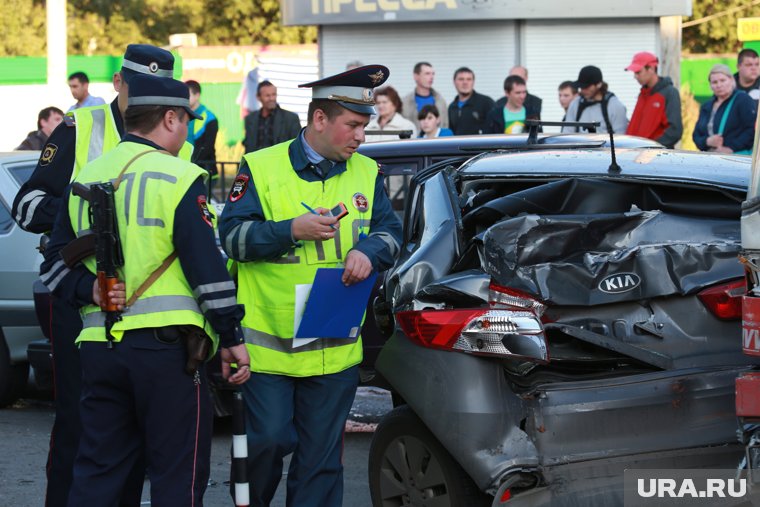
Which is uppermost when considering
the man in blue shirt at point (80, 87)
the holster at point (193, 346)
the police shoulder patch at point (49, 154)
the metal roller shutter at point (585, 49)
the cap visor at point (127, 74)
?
the metal roller shutter at point (585, 49)

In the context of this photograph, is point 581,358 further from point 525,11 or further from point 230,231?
point 525,11

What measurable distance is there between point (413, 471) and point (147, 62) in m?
1.86

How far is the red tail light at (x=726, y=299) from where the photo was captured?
444cm

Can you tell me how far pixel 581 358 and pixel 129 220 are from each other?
5.57 ft

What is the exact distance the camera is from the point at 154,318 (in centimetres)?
411

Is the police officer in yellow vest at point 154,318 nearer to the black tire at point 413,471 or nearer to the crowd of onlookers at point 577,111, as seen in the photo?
the black tire at point 413,471

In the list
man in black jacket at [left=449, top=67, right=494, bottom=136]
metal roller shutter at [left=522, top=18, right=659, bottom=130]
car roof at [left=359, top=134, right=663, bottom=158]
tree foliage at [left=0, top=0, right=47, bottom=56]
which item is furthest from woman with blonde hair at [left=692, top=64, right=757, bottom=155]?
tree foliage at [left=0, top=0, right=47, bottom=56]

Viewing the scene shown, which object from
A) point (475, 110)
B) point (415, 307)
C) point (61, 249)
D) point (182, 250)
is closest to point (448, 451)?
point (415, 307)

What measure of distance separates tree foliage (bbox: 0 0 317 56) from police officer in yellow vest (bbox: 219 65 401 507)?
36.1m

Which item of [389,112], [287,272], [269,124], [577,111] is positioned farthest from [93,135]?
[269,124]

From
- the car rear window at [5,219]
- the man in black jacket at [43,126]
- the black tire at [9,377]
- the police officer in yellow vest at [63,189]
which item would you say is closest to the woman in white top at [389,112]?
the man in black jacket at [43,126]

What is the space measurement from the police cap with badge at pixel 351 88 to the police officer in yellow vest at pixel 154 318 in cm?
61

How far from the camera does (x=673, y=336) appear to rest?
448cm

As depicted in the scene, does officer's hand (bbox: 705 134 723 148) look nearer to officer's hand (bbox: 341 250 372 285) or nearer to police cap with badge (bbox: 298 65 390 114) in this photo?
police cap with badge (bbox: 298 65 390 114)
